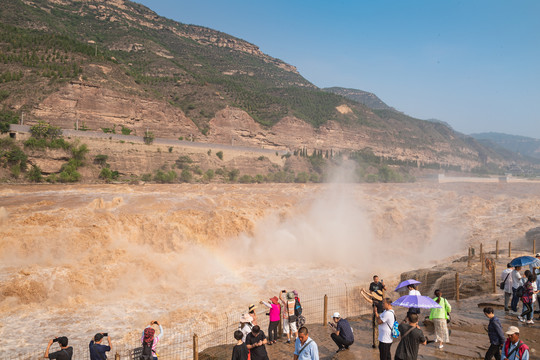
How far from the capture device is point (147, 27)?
116 meters

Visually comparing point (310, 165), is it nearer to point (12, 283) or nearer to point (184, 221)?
point (184, 221)

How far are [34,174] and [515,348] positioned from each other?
35.3m

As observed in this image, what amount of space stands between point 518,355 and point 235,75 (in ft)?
387

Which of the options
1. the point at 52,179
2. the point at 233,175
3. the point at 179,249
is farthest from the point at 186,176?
the point at 179,249

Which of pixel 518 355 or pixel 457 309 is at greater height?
pixel 518 355

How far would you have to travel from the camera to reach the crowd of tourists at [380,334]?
505cm

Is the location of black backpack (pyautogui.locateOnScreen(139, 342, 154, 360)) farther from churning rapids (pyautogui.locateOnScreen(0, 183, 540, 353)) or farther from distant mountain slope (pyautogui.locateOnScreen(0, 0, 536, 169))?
distant mountain slope (pyautogui.locateOnScreen(0, 0, 536, 169))

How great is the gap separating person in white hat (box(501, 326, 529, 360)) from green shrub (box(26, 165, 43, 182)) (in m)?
35.0

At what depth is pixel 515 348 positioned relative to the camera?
16.1ft

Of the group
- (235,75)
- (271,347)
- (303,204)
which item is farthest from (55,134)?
(235,75)

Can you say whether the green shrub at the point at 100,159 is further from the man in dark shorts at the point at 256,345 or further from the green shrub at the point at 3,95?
the man in dark shorts at the point at 256,345

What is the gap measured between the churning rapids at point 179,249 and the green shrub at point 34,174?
2.83m

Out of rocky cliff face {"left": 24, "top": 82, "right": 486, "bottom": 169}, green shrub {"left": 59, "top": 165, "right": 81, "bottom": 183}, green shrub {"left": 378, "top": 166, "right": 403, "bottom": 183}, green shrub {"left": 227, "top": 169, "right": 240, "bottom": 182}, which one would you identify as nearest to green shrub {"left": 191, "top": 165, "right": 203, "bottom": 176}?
green shrub {"left": 227, "top": 169, "right": 240, "bottom": 182}

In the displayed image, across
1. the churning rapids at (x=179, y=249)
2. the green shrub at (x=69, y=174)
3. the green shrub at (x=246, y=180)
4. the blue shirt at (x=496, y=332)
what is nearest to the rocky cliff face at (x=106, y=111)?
the green shrub at (x=69, y=174)
